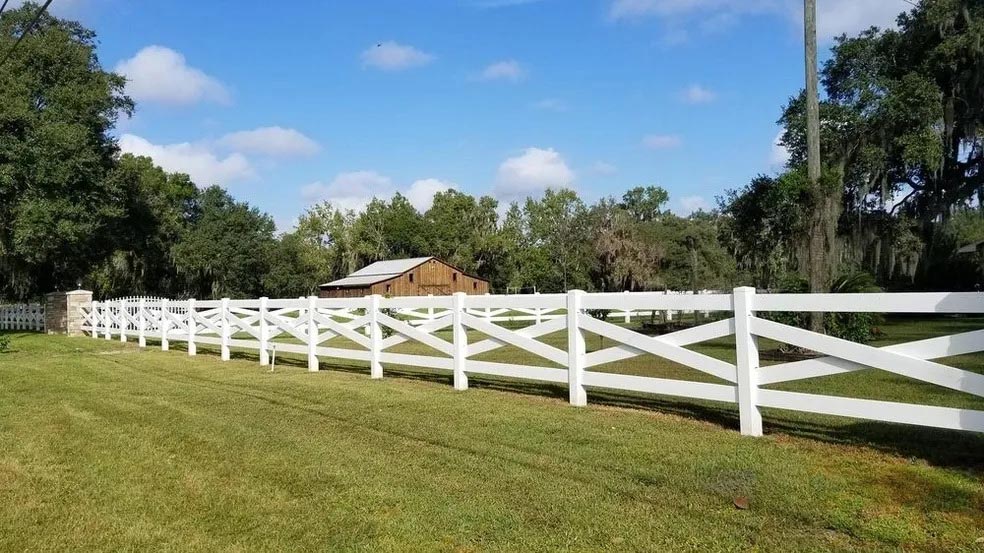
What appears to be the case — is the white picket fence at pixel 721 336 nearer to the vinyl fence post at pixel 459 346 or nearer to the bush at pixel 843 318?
the vinyl fence post at pixel 459 346

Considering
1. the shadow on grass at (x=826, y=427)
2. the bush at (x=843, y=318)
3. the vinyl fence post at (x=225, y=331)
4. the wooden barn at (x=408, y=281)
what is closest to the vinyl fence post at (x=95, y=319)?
the vinyl fence post at (x=225, y=331)

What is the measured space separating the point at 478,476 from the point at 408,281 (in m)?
56.7

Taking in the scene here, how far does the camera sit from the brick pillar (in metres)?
24.0

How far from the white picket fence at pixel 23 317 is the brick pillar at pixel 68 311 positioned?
2.26 meters

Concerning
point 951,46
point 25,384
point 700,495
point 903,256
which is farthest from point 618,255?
point 700,495

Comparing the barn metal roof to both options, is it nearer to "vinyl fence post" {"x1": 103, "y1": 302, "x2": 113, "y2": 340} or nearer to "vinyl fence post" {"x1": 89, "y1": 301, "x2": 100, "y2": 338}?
"vinyl fence post" {"x1": 89, "y1": 301, "x2": 100, "y2": 338}

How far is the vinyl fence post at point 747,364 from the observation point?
241 inches

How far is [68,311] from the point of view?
78.9ft

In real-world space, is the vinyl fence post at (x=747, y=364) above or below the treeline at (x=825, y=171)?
below

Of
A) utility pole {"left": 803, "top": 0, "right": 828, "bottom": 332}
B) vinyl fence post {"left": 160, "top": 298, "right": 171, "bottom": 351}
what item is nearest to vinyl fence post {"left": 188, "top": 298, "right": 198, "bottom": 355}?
vinyl fence post {"left": 160, "top": 298, "right": 171, "bottom": 351}

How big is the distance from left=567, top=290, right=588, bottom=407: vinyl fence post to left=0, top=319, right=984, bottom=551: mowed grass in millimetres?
358

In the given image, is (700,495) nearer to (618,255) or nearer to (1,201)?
(1,201)

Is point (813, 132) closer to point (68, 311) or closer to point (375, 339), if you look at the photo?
point (375, 339)

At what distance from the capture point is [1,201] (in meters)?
25.5
